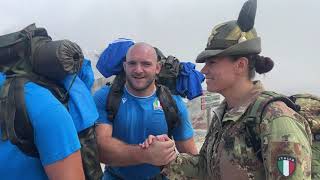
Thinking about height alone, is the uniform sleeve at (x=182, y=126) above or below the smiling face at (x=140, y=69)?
below

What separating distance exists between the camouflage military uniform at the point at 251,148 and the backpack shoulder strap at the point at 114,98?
3.48 ft

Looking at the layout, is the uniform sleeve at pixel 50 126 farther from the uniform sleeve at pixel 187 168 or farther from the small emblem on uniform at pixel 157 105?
the small emblem on uniform at pixel 157 105

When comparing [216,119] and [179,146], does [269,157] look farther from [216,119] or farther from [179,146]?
[179,146]

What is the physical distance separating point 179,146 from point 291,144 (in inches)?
81.4

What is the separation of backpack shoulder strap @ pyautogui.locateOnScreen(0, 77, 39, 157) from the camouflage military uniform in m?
1.16

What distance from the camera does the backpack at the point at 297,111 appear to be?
2449 mm

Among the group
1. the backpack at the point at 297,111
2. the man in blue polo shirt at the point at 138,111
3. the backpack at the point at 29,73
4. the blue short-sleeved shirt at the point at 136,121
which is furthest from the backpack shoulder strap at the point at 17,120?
the blue short-sleeved shirt at the point at 136,121

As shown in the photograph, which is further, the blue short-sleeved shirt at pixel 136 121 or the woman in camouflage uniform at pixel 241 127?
the blue short-sleeved shirt at pixel 136 121

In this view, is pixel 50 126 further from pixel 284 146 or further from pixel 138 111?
pixel 138 111

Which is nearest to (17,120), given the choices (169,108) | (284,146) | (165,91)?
(284,146)

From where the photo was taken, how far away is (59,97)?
2.32 meters

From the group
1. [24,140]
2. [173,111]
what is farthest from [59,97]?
[173,111]

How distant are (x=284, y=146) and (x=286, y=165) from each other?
101 millimetres

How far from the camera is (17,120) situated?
6.98ft
